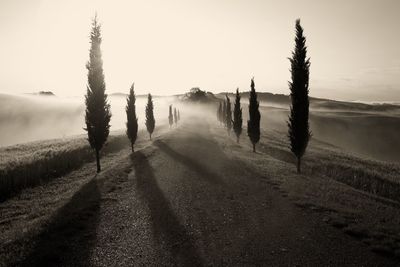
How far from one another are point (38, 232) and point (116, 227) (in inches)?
108

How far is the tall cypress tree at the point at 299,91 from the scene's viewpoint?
23.5 m

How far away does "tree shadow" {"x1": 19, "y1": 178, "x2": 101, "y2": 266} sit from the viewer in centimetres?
867

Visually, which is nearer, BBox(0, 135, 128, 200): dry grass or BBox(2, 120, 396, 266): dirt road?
BBox(2, 120, 396, 266): dirt road

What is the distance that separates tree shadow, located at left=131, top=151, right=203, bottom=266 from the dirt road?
0.03m

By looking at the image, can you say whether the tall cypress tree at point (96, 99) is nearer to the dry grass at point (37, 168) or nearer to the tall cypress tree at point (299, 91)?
the dry grass at point (37, 168)

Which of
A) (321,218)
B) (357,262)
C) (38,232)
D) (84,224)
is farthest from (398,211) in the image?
(38,232)

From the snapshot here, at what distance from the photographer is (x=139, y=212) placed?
518 inches

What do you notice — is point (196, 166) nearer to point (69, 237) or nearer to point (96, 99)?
point (96, 99)

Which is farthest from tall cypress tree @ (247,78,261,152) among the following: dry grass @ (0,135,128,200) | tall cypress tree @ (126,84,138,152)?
dry grass @ (0,135,128,200)

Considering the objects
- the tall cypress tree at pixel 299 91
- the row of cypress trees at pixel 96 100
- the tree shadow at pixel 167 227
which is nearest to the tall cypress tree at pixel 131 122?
the row of cypress trees at pixel 96 100

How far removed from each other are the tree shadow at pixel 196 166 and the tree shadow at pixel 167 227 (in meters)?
3.55

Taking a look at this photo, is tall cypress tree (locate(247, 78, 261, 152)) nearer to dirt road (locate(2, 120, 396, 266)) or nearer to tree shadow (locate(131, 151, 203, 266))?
dirt road (locate(2, 120, 396, 266))

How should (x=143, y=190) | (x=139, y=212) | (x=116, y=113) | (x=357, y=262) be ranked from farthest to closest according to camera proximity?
1. (x=116, y=113)
2. (x=143, y=190)
3. (x=139, y=212)
4. (x=357, y=262)

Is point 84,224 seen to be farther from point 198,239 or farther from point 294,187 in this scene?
point 294,187
